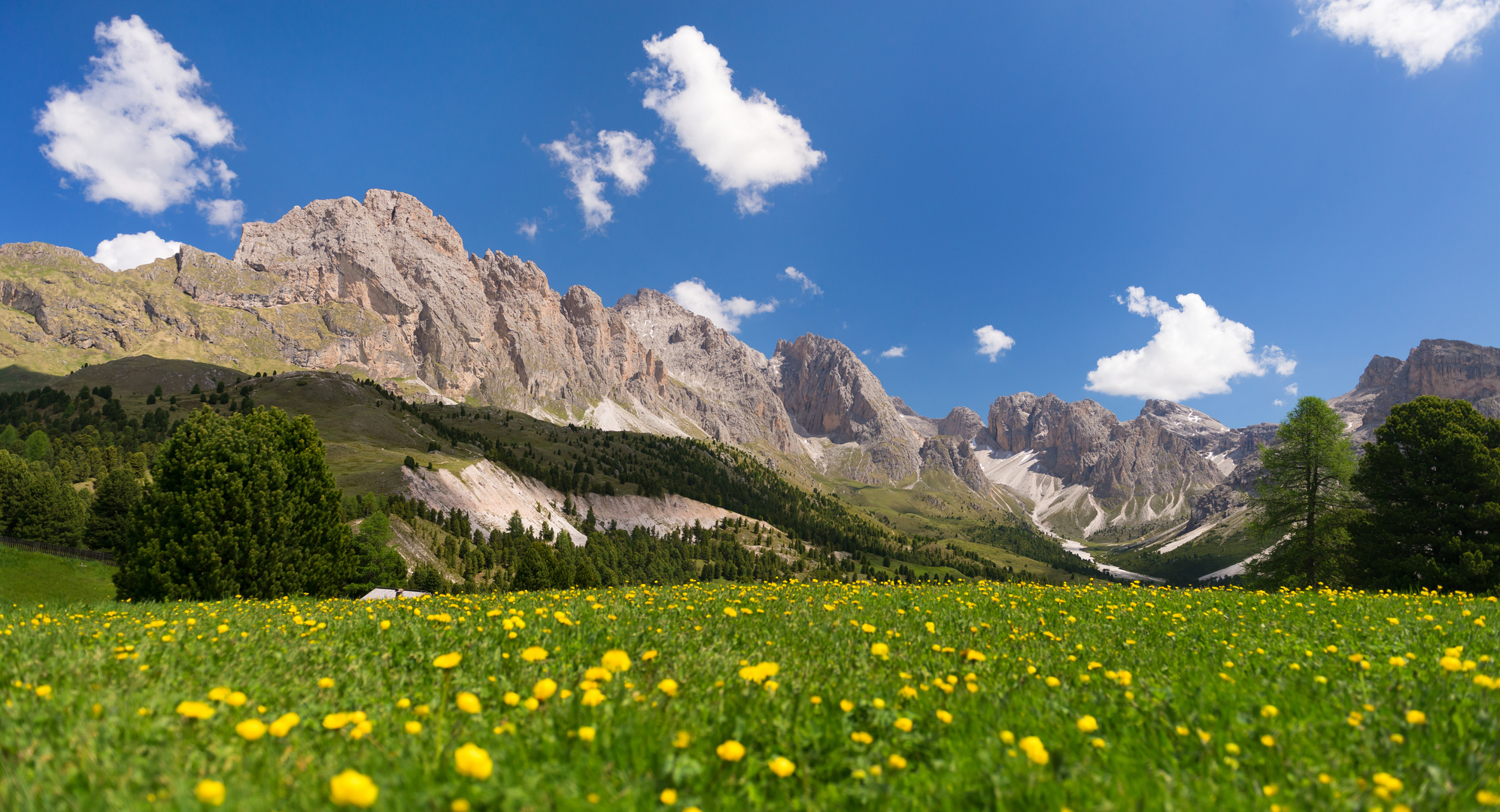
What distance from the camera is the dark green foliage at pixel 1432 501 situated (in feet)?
93.8

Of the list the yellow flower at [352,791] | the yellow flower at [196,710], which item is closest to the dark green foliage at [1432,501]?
the yellow flower at [352,791]

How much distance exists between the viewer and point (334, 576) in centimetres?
3862

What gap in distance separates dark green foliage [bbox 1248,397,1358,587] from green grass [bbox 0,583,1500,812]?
36.9 metres

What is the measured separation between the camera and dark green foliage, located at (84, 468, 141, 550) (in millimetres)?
71438

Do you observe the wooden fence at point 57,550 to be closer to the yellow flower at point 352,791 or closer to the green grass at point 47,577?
the green grass at point 47,577

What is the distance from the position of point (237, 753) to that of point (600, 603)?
6.87 m

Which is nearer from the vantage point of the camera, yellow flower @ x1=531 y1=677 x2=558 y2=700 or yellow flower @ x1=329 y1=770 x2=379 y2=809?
yellow flower @ x1=329 y1=770 x2=379 y2=809

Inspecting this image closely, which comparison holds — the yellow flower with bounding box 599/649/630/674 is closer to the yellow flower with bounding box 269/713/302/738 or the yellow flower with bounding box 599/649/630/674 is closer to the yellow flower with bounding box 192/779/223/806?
the yellow flower with bounding box 269/713/302/738

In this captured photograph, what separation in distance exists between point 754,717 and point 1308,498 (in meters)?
48.3

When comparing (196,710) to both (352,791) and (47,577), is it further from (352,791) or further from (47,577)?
(47,577)

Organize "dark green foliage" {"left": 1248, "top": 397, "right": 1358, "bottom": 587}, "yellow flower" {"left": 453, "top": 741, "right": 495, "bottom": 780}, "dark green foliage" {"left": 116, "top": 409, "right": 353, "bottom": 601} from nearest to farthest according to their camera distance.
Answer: "yellow flower" {"left": 453, "top": 741, "right": 495, "bottom": 780}, "dark green foliage" {"left": 116, "top": 409, "right": 353, "bottom": 601}, "dark green foliage" {"left": 1248, "top": 397, "right": 1358, "bottom": 587}

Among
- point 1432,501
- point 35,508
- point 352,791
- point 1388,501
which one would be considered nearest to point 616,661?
point 352,791

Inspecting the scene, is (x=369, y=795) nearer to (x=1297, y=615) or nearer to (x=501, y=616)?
(x=501, y=616)

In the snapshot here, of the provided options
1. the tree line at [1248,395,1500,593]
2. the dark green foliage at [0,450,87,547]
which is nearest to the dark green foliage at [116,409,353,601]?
the tree line at [1248,395,1500,593]
